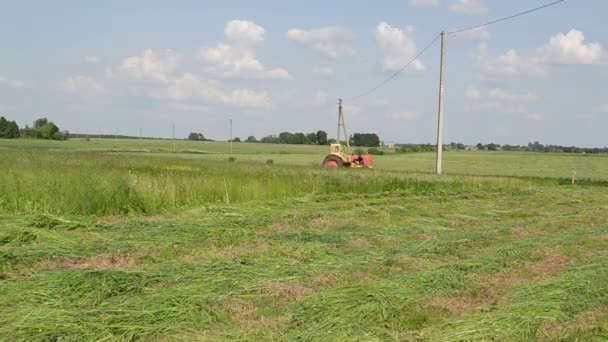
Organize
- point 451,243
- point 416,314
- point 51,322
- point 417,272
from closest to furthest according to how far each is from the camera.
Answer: point 51,322, point 416,314, point 417,272, point 451,243

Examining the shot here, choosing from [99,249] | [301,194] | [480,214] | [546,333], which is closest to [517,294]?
[546,333]

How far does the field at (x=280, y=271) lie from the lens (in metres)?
4.64

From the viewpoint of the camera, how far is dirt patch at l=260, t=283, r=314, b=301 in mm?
5578

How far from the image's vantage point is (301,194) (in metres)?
17.2

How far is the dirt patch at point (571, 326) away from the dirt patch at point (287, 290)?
7.29ft

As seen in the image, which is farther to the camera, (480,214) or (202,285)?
(480,214)

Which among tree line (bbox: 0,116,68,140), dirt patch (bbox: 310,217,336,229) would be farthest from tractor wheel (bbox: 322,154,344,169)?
tree line (bbox: 0,116,68,140)

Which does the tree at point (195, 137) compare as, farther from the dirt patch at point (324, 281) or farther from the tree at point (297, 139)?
the dirt patch at point (324, 281)

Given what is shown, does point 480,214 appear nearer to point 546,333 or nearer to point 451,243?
point 451,243

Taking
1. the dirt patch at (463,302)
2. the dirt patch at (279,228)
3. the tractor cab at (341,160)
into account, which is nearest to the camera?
the dirt patch at (463,302)

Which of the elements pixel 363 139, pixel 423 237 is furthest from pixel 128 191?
pixel 363 139

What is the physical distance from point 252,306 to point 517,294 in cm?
274

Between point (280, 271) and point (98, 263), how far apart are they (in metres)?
2.22

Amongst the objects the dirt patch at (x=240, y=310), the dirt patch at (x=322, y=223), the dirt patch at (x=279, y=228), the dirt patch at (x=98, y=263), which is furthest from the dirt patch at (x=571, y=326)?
the dirt patch at (x=322, y=223)
